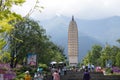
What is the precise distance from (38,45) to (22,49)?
208 centimetres

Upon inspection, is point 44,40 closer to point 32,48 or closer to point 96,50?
point 32,48

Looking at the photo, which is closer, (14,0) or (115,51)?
(14,0)

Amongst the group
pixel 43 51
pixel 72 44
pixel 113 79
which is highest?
pixel 72 44

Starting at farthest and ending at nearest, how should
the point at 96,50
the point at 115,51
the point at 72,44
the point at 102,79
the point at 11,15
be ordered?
the point at 72,44 → the point at 96,50 → the point at 115,51 → the point at 102,79 → the point at 11,15

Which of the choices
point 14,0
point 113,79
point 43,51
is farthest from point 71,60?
point 14,0

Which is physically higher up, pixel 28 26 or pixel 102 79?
pixel 28 26

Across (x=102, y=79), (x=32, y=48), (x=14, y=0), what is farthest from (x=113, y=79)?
(x=14, y=0)

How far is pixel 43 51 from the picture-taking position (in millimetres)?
56938

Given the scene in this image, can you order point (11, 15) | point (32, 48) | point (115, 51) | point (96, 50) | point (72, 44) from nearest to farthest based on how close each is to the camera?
point (11, 15) < point (32, 48) < point (115, 51) < point (96, 50) < point (72, 44)

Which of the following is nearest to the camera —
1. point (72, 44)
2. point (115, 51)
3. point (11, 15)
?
point (11, 15)

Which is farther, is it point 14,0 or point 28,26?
point 28,26

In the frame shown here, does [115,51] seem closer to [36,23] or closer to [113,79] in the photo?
[36,23]

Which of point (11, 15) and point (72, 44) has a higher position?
point (72, 44)

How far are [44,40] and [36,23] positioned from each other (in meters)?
2.36
